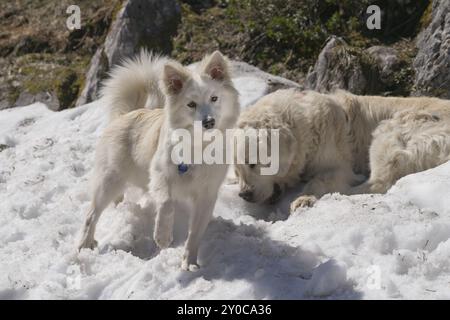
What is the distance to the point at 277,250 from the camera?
469cm

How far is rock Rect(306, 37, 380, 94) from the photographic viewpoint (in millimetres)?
8227

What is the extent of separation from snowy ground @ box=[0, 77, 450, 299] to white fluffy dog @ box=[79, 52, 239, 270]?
279mm

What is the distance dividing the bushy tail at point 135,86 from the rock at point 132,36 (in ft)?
13.5

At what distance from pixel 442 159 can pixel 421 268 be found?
2257mm

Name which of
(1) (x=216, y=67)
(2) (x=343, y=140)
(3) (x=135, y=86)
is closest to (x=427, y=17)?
(2) (x=343, y=140)

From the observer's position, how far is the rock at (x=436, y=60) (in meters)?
7.73

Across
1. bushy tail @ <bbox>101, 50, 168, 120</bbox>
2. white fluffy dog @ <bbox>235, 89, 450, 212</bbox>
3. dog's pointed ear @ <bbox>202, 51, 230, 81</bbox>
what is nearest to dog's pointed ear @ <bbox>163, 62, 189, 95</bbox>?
dog's pointed ear @ <bbox>202, 51, 230, 81</bbox>

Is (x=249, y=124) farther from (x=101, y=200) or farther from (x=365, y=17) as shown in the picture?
(x=365, y=17)

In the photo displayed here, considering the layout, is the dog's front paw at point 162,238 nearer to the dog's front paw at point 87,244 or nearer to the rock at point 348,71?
the dog's front paw at point 87,244

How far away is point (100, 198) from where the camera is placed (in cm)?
546

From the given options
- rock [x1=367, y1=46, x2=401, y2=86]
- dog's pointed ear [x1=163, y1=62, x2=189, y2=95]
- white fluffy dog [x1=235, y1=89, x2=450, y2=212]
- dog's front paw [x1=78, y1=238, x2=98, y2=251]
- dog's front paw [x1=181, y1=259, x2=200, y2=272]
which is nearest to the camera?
dog's front paw [x1=181, y1=259, x2=200, y2=272]

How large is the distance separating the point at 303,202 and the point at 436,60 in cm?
330

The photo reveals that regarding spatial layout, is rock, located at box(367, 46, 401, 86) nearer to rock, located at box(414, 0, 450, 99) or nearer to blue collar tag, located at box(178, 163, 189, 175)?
rock, located at box(414, 0, 450, 99)
